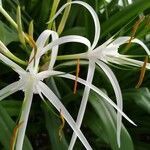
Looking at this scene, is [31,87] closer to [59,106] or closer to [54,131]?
[59,106]

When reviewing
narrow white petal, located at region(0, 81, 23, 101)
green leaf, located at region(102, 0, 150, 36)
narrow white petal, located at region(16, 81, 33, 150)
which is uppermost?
green leaf, located at region(102, 0, 150, 36)

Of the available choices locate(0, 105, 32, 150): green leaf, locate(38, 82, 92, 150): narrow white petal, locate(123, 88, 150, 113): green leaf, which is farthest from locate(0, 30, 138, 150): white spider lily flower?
locate(123, 88, 150, 113): green leaf

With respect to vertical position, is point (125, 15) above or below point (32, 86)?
above

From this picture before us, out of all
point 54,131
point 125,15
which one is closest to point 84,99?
point 54,131

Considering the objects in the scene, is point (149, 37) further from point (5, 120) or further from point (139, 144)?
point (5, 120)

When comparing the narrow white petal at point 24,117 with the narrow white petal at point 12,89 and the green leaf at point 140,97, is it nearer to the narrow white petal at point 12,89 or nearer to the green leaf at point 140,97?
the narrow white petal at point 12,89

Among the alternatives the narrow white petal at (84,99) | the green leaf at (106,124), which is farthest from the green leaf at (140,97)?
the narrow white petal at (84,99)

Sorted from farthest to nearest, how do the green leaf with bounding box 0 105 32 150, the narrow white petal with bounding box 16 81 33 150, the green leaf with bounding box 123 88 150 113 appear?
1. the green leaf with bounding box 123 88 150 113
2. the green leaf with bounding box 0 105 32 150
3. the narrow white petal with bounding box 16 81 33 150

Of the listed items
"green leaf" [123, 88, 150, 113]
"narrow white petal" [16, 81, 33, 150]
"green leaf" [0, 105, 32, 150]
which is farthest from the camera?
"green leaf" [123, 88, 150, 113]

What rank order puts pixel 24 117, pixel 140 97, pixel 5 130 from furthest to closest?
1. pixel 140 97
2. pixel 5 130
3. pixel 24 117

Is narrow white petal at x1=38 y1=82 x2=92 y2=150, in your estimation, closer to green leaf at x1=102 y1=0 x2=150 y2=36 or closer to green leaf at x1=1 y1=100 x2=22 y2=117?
green leaf at x1=1 y1=100 x2=22 y2=117

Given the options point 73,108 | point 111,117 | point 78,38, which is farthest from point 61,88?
point 78,38
